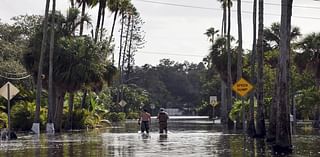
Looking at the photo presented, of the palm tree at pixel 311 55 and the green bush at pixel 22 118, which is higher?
the palm tree at pixel 311 55

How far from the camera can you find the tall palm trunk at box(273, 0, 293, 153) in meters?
23.1

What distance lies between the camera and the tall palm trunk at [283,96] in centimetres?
2306

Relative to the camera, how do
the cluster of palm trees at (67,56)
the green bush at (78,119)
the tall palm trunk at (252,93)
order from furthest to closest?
the green bush at (78,119) < the cluster of palm trees at (67,56) < the tall palm trunk at (252,93)

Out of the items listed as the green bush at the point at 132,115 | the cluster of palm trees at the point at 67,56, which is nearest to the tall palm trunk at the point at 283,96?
the cluster of palm trees at the point at 67,56

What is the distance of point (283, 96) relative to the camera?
913 inches

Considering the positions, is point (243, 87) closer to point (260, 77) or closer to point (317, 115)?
point (260, 77)

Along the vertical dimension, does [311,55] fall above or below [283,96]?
above

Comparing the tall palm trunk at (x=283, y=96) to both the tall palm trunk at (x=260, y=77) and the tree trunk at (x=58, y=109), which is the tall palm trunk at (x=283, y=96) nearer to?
the tall palm trunk at (x=260, y=77)

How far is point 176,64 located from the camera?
182m

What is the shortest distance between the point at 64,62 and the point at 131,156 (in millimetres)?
27128

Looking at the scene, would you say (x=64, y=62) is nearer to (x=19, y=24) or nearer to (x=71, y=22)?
(x=71, y=22)

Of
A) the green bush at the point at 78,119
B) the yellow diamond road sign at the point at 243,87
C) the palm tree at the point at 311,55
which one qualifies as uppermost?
the palm tree at the point at 311,55

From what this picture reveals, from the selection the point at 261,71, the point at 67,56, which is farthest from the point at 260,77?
the point at 67,56

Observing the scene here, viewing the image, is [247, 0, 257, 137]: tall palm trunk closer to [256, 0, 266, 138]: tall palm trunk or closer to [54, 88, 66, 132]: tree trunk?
[256, 0, 266, 138]: tall palm trunk
